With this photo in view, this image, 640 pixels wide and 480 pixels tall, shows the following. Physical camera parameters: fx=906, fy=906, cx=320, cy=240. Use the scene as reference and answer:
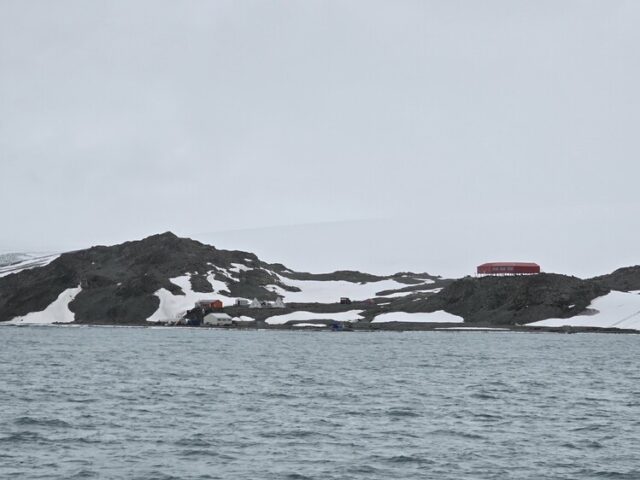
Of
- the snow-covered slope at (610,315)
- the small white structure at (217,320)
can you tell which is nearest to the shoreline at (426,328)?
the small white structure at (217,320)

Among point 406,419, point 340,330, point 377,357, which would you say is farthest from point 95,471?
point 340,330

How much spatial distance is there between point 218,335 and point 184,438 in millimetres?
116949

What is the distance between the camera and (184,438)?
150ft

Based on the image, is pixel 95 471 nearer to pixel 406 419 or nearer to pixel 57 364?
pixel 406 419

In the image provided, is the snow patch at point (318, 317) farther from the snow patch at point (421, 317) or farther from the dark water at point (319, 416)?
the dark water at point (319, 416)

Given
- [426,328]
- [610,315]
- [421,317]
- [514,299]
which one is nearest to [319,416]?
[426,328]

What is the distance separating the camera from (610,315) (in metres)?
171

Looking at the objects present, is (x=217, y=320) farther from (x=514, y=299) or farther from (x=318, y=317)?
(x=514, y=299)

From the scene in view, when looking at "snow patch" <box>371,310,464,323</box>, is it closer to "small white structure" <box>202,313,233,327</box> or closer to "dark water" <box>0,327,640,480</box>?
"small white structure" <box>202,313,233,327</box>

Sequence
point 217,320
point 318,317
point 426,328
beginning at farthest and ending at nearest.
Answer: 1. point 217,320
2. point 318,317
3. point 426,328

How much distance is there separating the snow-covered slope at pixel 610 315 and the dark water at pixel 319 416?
6482 cm

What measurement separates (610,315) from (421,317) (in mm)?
37025

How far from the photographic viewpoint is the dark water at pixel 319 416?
39375 millimetres

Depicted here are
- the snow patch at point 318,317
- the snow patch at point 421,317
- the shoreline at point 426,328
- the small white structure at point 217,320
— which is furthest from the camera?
the small white structure at point 217,320
